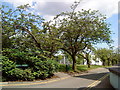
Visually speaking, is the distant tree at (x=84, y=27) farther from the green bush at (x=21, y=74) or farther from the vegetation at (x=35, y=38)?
the green bush at (x=21, y=74)

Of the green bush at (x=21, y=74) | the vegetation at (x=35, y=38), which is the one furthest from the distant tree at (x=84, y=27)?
the green bush at (x=21, y=74)

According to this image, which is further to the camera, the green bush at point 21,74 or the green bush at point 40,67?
the green bush at point 40,67

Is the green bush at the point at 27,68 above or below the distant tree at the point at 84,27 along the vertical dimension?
below

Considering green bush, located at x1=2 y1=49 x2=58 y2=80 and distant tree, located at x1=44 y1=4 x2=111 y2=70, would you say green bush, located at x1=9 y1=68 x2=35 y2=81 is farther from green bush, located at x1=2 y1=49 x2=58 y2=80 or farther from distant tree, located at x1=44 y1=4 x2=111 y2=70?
distant tree, located at x1=44 y1=4 x2=111 y2=70

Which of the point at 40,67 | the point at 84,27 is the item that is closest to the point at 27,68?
the point at 40,67

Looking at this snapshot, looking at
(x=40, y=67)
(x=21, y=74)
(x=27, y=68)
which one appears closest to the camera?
(x=21, y=74)

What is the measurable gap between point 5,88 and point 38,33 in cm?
778

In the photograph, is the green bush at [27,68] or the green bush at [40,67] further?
the green bush at [40,67]

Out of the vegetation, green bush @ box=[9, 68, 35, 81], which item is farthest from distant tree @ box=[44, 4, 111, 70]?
green bush @ box=[9, 68, 35, 81]

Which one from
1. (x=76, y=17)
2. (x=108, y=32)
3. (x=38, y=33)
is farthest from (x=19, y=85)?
(x=108, y=32)

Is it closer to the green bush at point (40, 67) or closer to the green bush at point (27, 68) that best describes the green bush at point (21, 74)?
the green bush at point (27, 68)

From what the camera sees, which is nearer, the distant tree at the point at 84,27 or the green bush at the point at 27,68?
the green bush at the point at 27,68

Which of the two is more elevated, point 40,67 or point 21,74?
point 40,67

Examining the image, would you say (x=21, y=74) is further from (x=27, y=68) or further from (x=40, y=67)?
(x=40, y=67)
